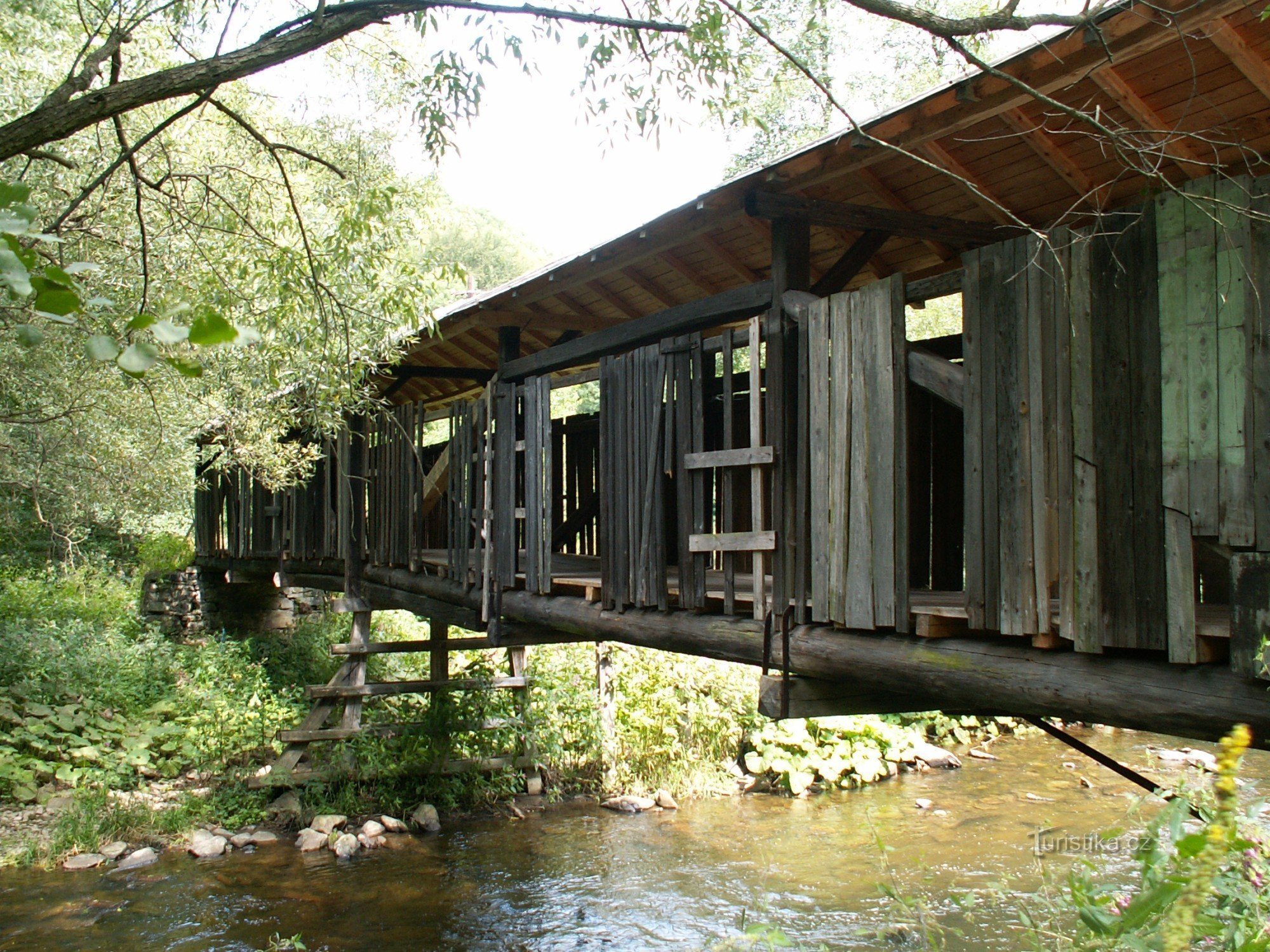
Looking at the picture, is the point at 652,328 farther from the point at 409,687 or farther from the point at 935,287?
the point at 409,687

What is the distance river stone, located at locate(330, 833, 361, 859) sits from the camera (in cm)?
843

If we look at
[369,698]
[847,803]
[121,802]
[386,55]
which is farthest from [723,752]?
[386,55]

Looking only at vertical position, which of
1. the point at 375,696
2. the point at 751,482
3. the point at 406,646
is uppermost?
the point at 751,482

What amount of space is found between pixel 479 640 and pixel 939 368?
22.6ft

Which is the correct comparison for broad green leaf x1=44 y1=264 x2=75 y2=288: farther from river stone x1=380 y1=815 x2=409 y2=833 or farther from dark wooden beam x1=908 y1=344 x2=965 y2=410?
river stone x1=380 y1=815 x2=409 y2=833

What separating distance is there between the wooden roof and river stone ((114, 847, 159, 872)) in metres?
5.18

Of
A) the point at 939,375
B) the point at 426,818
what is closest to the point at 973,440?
the point at 939,375

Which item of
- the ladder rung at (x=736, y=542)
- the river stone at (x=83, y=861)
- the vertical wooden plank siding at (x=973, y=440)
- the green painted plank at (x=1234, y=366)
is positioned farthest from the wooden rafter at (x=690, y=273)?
the river stone at (x=83, y=861)

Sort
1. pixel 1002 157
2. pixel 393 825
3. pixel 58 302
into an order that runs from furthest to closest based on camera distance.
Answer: pixel 393 825
pixel 1002 157
pixel 58 302

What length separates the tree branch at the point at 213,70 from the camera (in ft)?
10.9

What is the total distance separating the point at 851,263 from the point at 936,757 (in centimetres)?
736

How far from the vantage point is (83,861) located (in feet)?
26.5

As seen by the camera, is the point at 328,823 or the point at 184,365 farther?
the point at 328,823

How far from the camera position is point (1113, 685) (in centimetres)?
308
